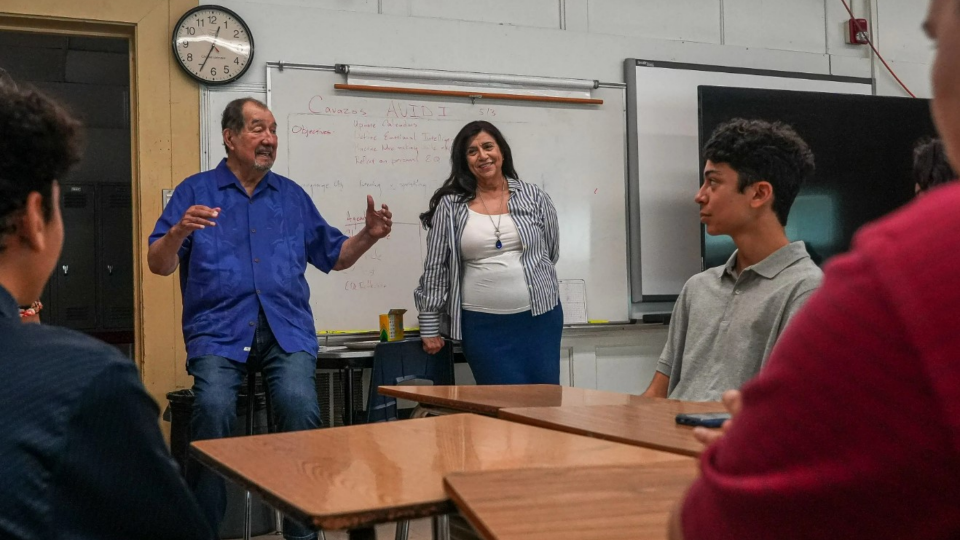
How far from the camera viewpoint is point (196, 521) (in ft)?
3.15

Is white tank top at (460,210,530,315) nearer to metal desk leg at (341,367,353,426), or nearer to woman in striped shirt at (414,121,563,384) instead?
woman in striped shirt at (414,121,563,384)

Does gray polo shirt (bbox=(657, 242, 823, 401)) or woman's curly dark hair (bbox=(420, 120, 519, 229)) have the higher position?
woman's curly dark hair (bbox=(420, 120, 519, 229))

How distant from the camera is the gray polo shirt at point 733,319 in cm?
206

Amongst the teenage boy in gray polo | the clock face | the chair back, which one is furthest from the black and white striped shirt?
the teenage boy in gray polo

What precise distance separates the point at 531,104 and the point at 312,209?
172 centimetres

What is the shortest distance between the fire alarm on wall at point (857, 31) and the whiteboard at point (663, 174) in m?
1.12

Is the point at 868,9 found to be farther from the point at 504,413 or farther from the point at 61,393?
the point at 61,393

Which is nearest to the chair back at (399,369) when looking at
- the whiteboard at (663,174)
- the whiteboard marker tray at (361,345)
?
the whiteboard marker tray at (361,345)

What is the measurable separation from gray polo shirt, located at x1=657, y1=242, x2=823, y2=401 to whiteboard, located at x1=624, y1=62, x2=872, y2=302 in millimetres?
2556

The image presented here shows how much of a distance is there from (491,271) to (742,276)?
69.4 inches

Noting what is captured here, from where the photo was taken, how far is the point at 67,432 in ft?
2.82

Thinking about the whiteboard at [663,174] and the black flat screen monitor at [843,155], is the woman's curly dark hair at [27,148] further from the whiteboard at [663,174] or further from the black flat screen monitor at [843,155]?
the black flat screen monitor at [843,155]

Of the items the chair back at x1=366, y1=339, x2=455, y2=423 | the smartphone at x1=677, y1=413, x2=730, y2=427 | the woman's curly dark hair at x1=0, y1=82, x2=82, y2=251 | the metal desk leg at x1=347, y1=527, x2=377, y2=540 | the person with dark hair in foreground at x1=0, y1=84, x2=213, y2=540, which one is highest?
the woman's curly dark hair at x1=0, y1=82, x2=82, y2=251

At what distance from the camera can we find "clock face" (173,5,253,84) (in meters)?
4.05
